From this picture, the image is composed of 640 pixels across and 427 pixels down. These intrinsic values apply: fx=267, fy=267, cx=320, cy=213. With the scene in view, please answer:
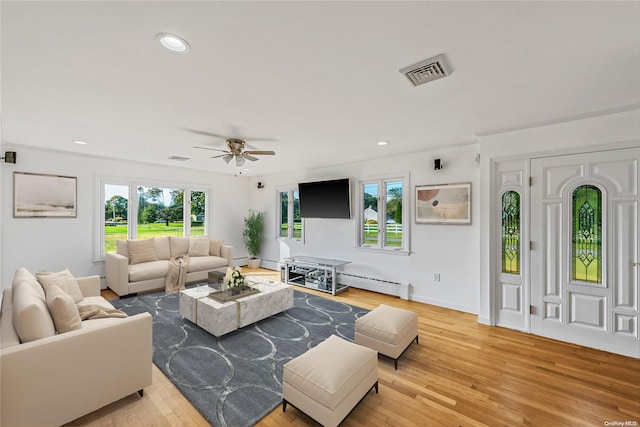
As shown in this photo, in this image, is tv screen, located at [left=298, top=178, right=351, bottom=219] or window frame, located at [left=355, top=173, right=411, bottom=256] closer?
window frame, located at [left=355, top=173, right=411, bottom=256]

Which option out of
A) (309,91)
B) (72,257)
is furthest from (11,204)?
(309,91)

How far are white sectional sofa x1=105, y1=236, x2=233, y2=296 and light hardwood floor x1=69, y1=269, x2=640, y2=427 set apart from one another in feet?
8.61

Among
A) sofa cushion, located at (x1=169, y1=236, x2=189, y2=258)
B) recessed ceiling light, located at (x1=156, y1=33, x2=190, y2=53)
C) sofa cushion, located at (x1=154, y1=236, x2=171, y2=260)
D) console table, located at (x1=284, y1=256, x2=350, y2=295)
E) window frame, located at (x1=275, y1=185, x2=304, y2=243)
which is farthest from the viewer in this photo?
window frame, located at (x1=275, y1=185, x2=304, y2=243)

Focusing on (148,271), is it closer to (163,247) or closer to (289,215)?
(163,247)

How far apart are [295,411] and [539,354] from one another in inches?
104

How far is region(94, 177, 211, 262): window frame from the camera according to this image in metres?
5.10

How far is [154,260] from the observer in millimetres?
5227

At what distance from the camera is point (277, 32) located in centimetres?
157

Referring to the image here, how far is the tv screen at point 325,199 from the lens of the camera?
534 cm

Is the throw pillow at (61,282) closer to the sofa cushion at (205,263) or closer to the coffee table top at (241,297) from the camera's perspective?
the coffee table top at (241,297)

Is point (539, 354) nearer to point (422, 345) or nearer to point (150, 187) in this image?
point (422, 345)

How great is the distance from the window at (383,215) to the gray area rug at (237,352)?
147 centimetres

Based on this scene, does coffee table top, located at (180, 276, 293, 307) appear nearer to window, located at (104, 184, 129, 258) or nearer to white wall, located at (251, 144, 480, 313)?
white wall, located at (251, 144, 480, 313)

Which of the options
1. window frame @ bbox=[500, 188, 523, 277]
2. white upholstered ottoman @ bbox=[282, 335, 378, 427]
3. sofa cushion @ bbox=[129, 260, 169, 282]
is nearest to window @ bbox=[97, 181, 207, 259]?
sofa cushion @ bbox=[129, 260, 169, 282]
